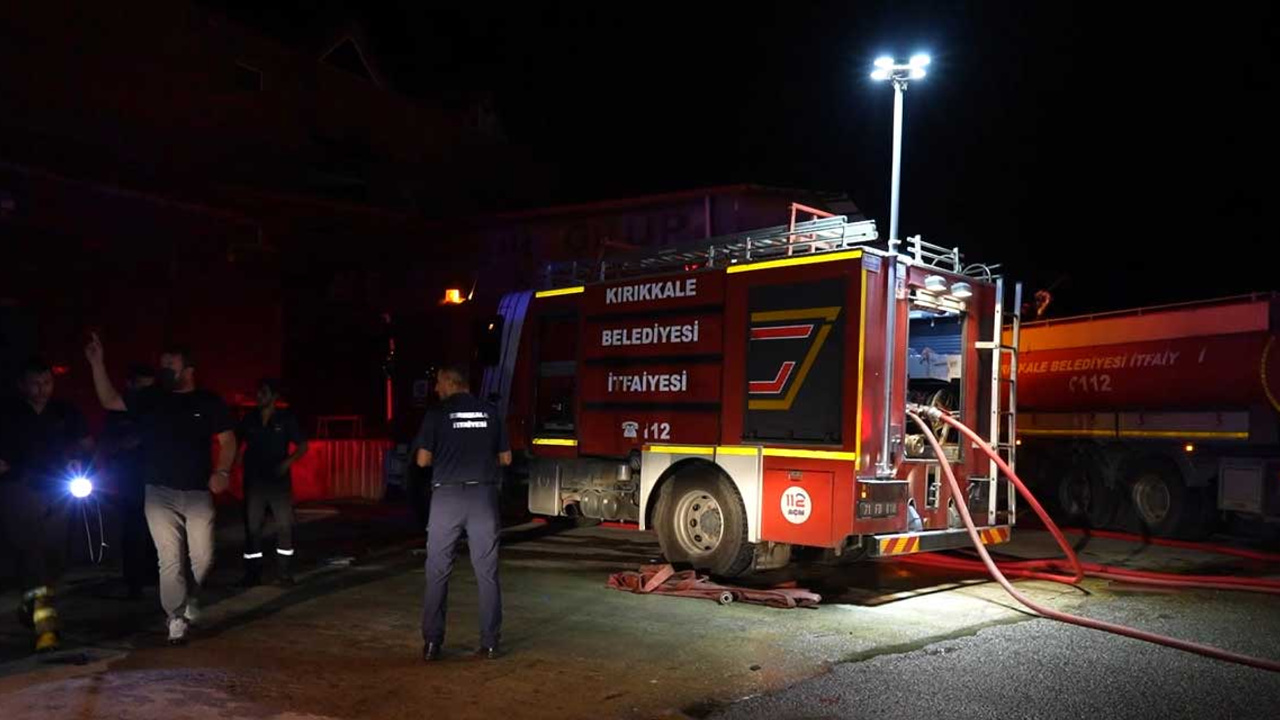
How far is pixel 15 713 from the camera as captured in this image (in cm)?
492

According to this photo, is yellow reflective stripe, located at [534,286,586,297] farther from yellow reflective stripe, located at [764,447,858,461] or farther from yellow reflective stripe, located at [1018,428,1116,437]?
yellow reflective stripe, located at [1018,428,1116,437]

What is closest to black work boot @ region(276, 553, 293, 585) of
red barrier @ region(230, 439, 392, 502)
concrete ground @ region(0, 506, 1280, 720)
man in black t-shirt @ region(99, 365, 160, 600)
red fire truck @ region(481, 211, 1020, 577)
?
concrete ground @ region(0, 506, 1280, 720)

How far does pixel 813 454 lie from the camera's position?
25.8ft

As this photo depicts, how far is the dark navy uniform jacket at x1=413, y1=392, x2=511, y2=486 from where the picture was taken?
6.18 meters

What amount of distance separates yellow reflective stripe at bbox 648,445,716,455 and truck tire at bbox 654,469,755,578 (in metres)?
0.21

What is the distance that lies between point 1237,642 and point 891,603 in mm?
2334

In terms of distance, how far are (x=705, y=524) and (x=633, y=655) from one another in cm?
258

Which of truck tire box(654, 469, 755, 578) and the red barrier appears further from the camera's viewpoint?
the red barrier

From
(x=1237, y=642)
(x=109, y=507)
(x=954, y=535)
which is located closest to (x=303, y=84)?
(x=109, y=507)

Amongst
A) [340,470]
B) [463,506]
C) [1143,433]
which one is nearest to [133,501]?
[463,506]

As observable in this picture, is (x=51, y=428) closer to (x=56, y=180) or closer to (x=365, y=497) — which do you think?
(x=56, y=180)

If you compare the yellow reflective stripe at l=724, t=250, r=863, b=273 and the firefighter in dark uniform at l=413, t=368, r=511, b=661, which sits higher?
the yellow reflective stripe at l=724, t=250, r=863, b=273

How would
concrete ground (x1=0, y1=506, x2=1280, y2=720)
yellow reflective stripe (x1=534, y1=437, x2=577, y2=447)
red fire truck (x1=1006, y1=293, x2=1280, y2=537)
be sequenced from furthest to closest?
red fire truck (x1=1006, y1=293, x2=1280, y2=537)
yellow reflective stripe (x1=534, y1=437, x2=577, y2=447)
concrete ground (x1=0, y1=506, x2=1280, y2=720)

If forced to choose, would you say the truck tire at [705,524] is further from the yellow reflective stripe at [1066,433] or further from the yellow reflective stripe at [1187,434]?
the yellow reflective stripe at [1066,433]
